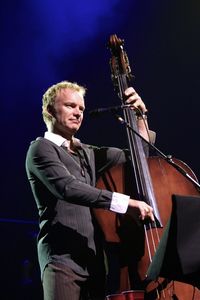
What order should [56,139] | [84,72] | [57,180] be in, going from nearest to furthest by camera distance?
[57,180], [56,139], [84,72]

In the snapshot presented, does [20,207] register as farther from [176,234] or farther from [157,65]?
[176,234]

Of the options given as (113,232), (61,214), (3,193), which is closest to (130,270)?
(113,232)

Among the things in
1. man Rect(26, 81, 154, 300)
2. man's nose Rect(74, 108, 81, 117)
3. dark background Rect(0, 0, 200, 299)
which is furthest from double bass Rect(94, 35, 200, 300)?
dark background Rect(0, 0, 200, 299)

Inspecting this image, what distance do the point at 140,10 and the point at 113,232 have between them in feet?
11.8

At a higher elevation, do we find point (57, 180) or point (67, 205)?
→ point (57, 180)

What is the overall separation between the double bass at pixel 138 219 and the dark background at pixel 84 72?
2.61 m

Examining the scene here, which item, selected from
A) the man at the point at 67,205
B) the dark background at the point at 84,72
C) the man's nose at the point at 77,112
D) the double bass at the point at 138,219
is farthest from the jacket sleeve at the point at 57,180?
the dark background at the point at 84,72

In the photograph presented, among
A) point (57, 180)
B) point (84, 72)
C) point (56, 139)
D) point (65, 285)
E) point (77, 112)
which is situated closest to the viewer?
point (65, 285)

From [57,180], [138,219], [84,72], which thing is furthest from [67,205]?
[84,72]

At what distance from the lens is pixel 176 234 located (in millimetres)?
1476

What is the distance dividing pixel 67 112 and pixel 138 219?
778mm

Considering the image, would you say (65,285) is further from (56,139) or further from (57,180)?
(56,139)

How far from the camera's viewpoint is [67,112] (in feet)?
8.74

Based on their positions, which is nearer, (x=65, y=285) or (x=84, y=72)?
(x=65, y=285)
